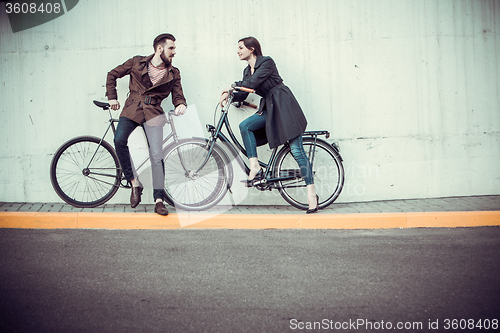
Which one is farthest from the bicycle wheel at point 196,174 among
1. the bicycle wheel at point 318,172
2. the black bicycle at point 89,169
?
the bicycle wheel at point 318,172

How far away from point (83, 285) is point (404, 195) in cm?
431

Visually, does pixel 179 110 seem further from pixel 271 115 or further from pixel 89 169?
pixel 89 169

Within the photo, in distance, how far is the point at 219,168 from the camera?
468cm

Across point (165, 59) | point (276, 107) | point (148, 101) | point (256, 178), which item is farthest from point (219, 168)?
point (165, 59)

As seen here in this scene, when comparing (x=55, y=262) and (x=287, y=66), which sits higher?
(x=287, y=66)

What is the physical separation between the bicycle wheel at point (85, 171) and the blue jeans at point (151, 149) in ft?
0.82

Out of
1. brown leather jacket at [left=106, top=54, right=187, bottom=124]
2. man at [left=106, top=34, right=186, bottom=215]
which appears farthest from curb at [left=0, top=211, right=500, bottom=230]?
brown leather jacket at [left=106, top=54, right=187, bottom=124]

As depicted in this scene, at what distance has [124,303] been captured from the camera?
95.9 inches

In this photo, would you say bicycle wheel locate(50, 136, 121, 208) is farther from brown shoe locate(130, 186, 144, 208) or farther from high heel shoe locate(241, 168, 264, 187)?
high heel shoe locate(241, 168, 264, 187)

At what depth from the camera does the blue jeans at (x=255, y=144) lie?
15.0 ft

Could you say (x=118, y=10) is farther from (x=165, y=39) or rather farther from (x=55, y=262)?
(x=55, y=262)

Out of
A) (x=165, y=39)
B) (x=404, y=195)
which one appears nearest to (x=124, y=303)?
(x=165, y=39)

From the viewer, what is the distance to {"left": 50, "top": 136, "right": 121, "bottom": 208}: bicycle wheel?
4.66 metres

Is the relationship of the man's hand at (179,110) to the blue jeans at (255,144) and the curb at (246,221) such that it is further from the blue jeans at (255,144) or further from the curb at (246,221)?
the curb at (246,221)
